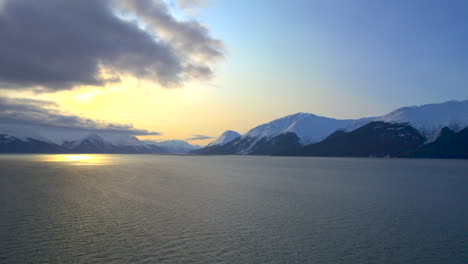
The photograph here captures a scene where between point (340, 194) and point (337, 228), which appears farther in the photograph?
point (340, 194)

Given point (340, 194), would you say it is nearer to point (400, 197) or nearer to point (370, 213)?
point (400, 197)

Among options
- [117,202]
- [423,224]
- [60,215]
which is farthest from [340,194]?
[60,215]

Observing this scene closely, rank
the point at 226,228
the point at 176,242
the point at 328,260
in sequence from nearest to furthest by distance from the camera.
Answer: the point at 328,260
the point at 176,242
the point at 226,228

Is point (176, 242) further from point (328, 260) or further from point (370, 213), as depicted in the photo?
point (370, 213)

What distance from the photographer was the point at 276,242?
2519cm

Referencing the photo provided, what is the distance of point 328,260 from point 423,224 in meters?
16.9

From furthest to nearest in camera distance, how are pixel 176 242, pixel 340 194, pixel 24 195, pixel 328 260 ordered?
pixel 340 194
pixel 24 195
pixel 176 242
pixel 328 260

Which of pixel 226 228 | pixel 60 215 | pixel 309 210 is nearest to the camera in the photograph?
pixel 226 228

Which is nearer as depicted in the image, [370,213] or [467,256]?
[467,256]

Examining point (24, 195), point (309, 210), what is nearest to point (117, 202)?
point (24, 195)

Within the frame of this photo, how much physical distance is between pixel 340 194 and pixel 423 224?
21834 mm

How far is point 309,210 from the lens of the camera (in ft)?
127

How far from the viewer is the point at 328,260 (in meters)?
21.0

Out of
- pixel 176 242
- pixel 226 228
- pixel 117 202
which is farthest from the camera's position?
pixel 117 202
